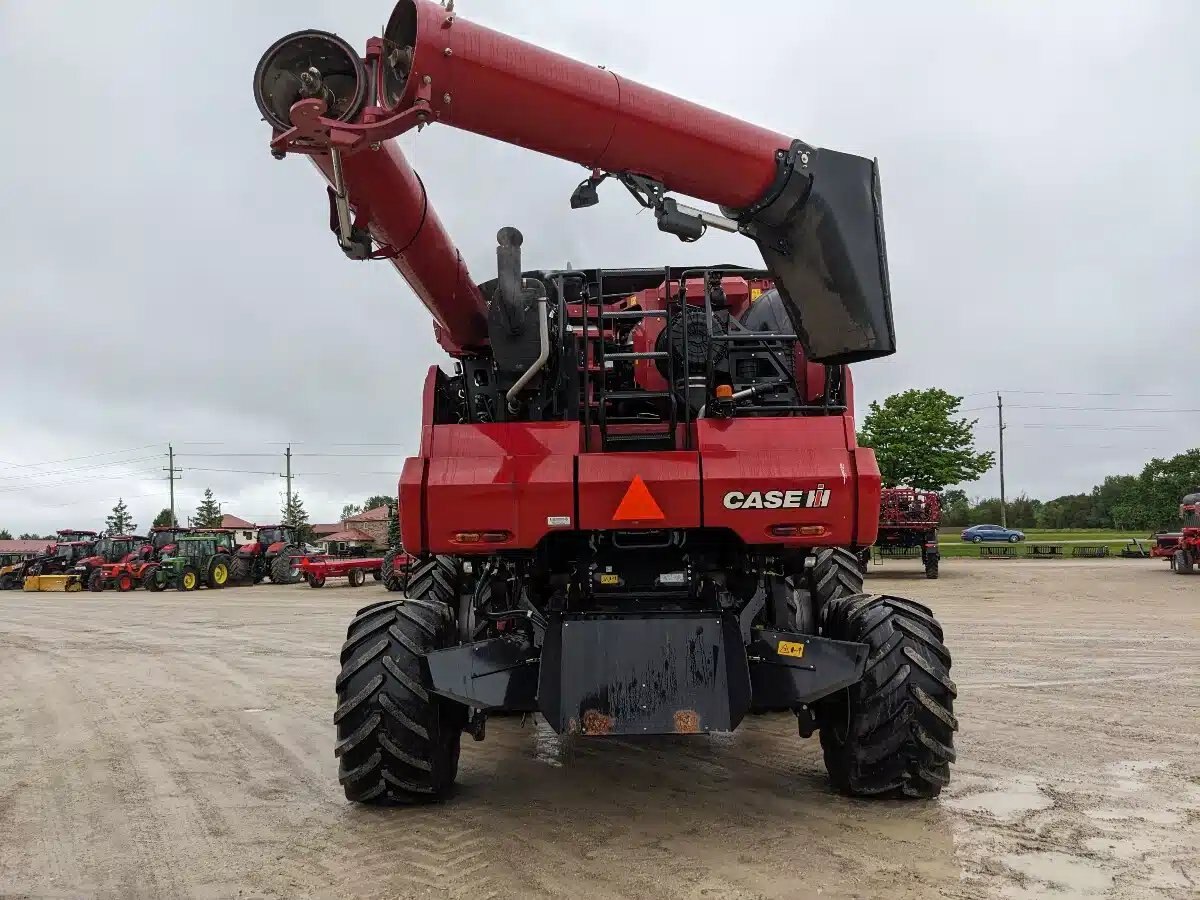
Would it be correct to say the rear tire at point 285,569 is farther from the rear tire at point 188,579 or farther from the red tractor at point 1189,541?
the red tractor at point 1189,541

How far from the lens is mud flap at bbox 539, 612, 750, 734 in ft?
13.3

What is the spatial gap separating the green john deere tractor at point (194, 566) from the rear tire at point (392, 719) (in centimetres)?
2846

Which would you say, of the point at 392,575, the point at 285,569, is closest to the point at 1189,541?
the point at 392,575

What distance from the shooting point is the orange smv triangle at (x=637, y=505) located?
422cm

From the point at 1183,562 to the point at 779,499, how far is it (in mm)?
26606

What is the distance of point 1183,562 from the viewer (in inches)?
1008

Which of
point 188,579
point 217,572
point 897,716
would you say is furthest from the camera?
point 217,572

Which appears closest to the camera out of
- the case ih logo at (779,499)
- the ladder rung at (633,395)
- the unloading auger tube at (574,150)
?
the unloading auger tube at (574,150)

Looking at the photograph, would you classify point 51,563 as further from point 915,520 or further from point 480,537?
point 480,537

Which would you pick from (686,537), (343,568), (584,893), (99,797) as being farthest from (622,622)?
(343,568)

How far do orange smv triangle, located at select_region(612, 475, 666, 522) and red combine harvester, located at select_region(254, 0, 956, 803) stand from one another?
0.01 m

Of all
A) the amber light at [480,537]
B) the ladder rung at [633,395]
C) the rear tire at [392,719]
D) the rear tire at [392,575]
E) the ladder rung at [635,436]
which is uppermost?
the ladder rung at [633,395]

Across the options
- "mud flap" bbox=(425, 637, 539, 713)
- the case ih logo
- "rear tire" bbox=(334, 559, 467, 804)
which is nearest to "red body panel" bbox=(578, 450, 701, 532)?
the case ih logo

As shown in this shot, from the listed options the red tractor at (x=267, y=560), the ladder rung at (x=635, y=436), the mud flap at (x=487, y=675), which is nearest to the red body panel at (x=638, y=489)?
the ladder rung at (x=635, y=436)
